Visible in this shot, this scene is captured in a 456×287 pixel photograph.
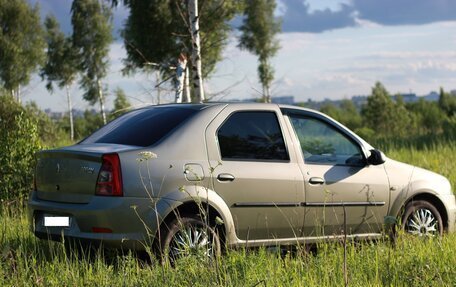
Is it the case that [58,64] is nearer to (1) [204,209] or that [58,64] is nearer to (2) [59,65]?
(2) [59,65]

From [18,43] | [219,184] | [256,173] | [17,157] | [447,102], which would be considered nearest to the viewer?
[219,184]

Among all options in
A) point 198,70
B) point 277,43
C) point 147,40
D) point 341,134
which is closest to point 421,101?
point 277,43

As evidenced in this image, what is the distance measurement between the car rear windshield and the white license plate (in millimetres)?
800

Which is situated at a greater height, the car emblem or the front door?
the car emblem

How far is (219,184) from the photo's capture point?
5.65 metres

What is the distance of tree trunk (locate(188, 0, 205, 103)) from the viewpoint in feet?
43.9

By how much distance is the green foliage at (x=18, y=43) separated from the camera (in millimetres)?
53844

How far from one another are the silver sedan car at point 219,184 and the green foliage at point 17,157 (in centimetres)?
363

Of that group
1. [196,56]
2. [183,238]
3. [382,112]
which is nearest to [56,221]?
[183,238]

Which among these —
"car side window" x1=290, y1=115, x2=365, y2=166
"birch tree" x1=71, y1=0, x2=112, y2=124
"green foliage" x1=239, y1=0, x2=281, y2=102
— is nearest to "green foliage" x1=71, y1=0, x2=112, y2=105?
"birch tree" x1=71, y1=0, x2=112, y2=124

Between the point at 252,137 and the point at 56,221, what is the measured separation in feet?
5.98

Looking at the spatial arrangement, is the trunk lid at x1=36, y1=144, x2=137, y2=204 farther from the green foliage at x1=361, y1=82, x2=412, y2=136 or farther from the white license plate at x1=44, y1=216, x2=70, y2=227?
the green foliage at x1=361, y1=82, x2=412, y2=136

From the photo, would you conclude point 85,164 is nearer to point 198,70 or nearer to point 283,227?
point 283,227

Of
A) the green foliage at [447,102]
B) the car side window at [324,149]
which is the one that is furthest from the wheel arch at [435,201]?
the green foliage at [447,102]
